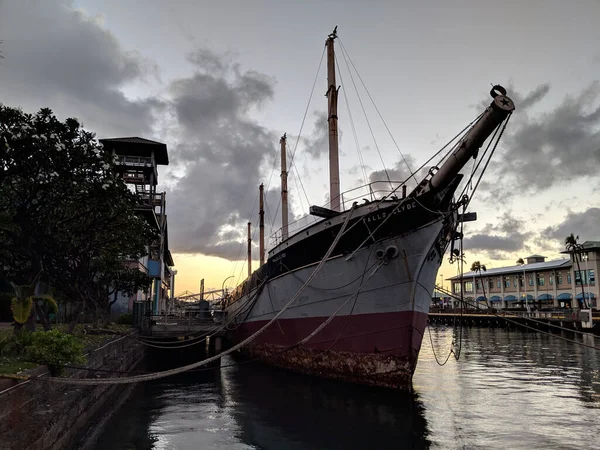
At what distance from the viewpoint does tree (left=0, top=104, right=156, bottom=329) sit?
13.2m

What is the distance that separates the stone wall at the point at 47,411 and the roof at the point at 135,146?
32.2 m

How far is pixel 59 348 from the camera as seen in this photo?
9984 mm

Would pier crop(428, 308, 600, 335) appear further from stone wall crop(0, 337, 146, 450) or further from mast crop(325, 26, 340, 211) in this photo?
stone wall crop(0, 337, 146, 450)

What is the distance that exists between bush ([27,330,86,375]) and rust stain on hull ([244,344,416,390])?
6116 millimetres

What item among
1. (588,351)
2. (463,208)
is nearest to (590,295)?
(588,351)

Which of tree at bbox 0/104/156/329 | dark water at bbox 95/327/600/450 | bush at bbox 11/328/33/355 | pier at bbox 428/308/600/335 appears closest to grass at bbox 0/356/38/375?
bush at bbox 11/328/33/355

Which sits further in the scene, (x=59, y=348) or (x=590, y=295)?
(x=590, y=295)

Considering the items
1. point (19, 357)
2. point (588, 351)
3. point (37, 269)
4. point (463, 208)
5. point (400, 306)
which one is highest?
point (463, 208)

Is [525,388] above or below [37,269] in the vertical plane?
below

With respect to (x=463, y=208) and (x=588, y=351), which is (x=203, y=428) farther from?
(x=588, y=351)

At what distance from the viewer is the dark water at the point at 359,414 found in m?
9.91

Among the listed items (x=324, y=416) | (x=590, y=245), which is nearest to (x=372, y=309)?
(x=324, y=416)

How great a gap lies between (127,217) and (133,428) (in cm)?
886

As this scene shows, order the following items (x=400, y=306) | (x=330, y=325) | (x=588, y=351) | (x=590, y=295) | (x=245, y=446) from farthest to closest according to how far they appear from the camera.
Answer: (x=590, y=295)
(x=588, y=351)
(x=330, y=325)
(x=400, y=306)
(x=245, y=446)
